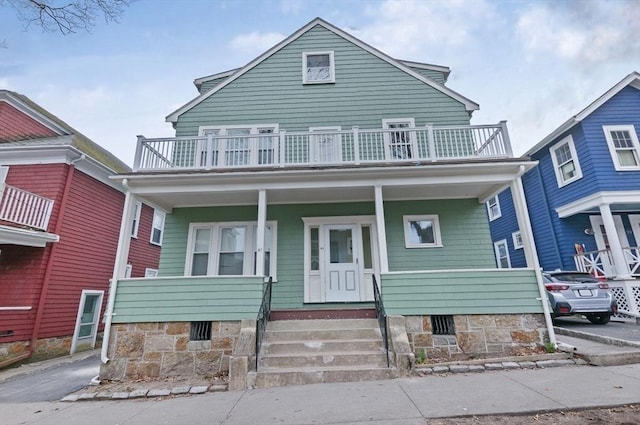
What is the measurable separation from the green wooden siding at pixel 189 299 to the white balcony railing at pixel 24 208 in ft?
14.9

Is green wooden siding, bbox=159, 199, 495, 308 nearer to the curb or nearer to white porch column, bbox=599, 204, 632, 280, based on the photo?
the curb

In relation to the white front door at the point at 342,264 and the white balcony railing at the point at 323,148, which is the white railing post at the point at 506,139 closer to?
the white balcony railing at the point at 323,148

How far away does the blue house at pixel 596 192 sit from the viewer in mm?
9180

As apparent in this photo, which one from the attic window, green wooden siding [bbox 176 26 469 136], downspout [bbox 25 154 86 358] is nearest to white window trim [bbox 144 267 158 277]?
downspout [bbox 25 154 86 358]

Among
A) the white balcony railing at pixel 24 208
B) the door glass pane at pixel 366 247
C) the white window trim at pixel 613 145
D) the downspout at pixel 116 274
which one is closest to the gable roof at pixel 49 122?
the white balcony railing at pixel 24 208

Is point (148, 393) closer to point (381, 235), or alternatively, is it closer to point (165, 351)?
point (165, 351)

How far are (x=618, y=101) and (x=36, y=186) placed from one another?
19371mm

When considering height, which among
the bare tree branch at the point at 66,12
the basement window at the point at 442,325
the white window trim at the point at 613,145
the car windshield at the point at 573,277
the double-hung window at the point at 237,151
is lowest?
the basement window at the point at 442,325

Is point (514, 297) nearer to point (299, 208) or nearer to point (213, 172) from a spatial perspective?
point (299, 208)

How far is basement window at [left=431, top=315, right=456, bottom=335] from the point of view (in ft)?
18.5

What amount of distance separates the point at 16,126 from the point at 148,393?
35.7ft

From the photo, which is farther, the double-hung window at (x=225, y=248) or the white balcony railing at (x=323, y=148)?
the double-hung window at (x=225, y=248)

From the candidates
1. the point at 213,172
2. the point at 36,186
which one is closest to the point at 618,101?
the point at 213,172

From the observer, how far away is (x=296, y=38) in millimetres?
9750
